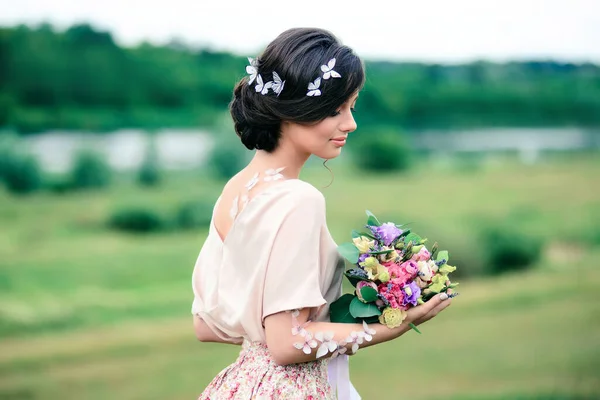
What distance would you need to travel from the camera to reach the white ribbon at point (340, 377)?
69.4 inches

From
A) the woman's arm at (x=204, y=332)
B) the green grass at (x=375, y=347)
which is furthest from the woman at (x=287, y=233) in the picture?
the green grass at (x=375, y=347)

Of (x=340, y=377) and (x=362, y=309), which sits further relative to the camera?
(x=340, y=377)

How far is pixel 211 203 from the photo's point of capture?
6879mm

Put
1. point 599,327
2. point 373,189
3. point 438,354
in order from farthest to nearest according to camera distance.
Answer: point 373,189 → point 599,327 → point 438,354

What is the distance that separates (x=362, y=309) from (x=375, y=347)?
427 centimetres

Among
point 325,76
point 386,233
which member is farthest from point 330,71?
point 386,233

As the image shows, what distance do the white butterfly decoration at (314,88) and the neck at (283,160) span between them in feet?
0.46

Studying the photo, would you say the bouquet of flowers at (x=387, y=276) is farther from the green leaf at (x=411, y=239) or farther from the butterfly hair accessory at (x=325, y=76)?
the butterfly hair accessory at (x=325, y=76)

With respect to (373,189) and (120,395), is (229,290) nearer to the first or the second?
(120,395)

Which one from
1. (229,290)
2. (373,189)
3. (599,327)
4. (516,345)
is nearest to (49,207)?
(373,189)

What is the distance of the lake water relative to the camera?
21.4ft

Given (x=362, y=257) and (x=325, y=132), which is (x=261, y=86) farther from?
(x=362, y=257)

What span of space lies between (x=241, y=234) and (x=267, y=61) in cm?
35

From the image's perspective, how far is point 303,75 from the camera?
5.17 ft
